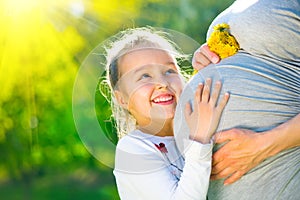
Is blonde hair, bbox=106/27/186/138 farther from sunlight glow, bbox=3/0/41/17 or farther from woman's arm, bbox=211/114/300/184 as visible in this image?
sunlight glow, bbox=3/0/41/17

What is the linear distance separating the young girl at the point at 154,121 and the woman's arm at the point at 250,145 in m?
0.06

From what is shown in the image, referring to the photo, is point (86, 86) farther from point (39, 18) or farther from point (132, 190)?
point (39, 18)

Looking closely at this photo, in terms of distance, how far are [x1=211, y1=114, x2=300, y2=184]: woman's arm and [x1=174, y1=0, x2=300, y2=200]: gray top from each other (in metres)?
0.03

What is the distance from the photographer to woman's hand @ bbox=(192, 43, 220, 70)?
1990 mm

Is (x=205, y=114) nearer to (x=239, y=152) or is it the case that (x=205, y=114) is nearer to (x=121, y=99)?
(x=239, y=152)

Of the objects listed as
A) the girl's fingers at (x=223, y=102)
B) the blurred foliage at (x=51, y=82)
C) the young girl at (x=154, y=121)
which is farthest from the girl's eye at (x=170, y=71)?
the blurred foliage at (x=51, y=82)

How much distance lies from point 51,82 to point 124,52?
937 centimetres

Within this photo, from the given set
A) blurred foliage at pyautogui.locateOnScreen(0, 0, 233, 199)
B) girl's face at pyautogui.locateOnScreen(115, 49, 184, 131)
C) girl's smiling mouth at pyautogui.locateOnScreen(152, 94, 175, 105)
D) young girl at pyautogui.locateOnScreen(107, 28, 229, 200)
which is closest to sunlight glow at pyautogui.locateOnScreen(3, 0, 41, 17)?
blurred foliage at pyautogui.locateOnScreen(0, 0, 233, 199)

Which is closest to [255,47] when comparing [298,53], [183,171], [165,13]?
[298,53]

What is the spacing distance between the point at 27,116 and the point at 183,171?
9.99 metres

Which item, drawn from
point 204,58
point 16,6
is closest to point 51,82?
point 16,6

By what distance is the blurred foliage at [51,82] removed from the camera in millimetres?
10797

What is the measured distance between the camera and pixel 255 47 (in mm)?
1904

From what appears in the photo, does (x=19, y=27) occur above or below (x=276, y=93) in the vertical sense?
below
